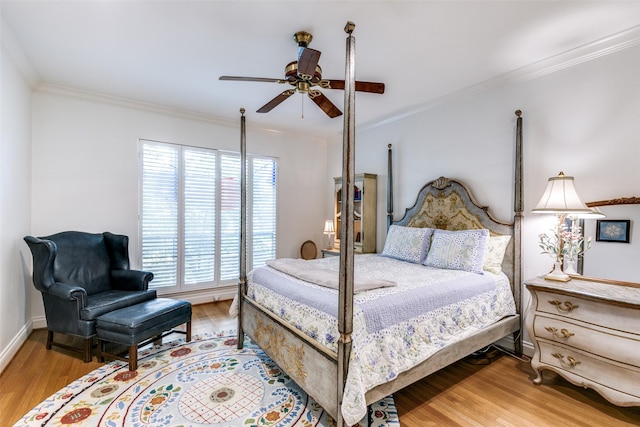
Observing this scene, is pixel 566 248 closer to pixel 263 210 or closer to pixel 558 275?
pixel 558 275

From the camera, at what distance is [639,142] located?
7.72 feet

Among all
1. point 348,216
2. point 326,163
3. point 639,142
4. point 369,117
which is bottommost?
point 348,216

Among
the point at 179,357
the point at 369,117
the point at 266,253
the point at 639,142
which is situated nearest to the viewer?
the point at 639,142

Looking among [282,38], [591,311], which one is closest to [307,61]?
[282,38]

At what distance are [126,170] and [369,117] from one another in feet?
10.9

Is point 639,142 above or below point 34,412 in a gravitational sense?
above

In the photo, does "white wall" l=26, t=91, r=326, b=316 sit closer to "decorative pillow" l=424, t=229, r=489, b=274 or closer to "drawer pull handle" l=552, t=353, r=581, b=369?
"decorative pillow" l=424, t=229, r=489, b=274

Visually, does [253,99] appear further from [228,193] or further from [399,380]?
[399,380]

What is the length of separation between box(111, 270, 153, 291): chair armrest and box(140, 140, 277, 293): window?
636 millimetres

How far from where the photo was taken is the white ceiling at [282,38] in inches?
83.0

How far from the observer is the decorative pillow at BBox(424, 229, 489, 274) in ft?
9.42

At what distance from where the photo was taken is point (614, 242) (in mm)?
2453

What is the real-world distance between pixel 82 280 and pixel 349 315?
10.0 feet

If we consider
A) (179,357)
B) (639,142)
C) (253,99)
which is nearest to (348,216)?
(179,357)
